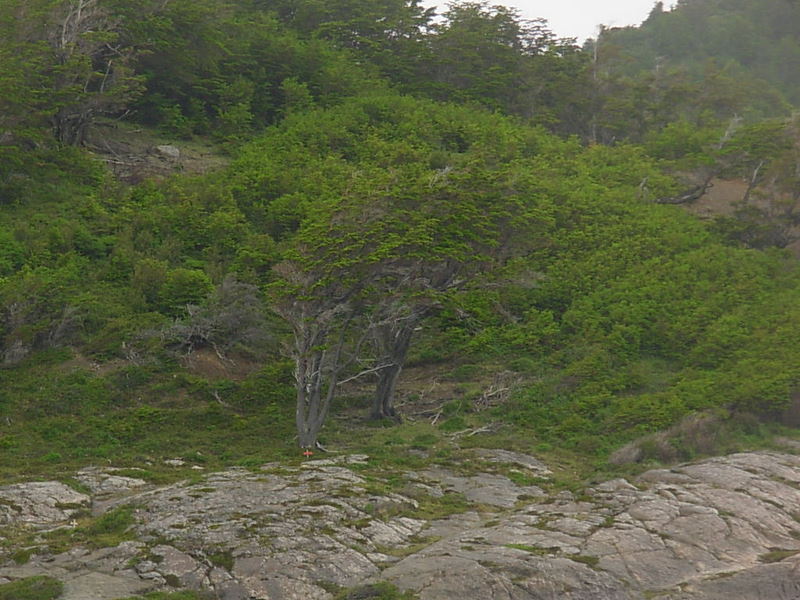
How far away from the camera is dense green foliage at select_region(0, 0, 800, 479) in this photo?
2077 cm

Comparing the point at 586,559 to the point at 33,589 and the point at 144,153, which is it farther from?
the point at 144,153

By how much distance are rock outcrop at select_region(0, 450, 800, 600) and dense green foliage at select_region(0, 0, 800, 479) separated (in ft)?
10.8

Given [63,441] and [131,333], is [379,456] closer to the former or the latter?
[63,441]

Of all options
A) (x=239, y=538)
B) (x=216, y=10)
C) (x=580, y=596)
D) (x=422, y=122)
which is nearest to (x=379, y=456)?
(x=239, y=538)

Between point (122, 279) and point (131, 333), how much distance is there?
3312 mm

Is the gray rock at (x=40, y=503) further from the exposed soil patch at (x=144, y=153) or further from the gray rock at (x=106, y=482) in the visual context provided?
the exposed soil patch at (x=144, y=153)

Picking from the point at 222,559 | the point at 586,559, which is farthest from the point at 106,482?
the point at 586,559

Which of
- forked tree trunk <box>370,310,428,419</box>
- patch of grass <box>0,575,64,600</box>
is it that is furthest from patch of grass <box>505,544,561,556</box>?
forked tree trunk <box>370,310,428,419</box>

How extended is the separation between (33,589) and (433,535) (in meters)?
6.48

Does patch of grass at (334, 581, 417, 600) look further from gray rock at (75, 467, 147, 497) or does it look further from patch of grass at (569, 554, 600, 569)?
gray rock at (75, 467, 147, 497)

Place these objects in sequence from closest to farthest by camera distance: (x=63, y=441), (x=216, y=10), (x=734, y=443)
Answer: (x=63, y=441) < (x=734, y=443) < (x=216, y=10)

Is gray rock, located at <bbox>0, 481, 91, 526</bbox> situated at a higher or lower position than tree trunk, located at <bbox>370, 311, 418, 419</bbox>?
lower

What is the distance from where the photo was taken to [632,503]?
54.0ft

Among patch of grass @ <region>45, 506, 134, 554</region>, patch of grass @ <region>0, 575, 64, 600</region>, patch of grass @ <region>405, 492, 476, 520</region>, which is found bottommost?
patch of grass @ <region>45, 506, 134, 554</region>
